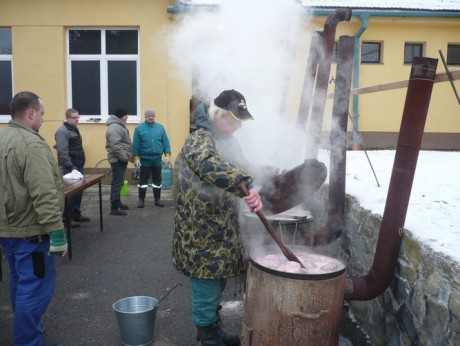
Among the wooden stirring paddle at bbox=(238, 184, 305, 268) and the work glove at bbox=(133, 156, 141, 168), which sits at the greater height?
the wooden stirring paddle at bbox=(238, 184, 305, 268)

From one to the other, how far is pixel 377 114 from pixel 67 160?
7.89m

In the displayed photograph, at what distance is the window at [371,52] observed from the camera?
36.2 ft

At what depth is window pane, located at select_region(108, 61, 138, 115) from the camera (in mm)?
10797

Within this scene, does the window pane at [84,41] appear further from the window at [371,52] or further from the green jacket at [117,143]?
the window at [371,52]

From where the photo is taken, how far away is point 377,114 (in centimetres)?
1096

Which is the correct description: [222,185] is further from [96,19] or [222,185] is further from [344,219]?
[96,19]

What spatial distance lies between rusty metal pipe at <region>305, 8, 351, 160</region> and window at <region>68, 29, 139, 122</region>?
7.17 meters

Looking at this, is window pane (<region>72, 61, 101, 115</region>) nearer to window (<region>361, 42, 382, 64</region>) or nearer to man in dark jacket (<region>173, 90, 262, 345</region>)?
window (<region>361, 42, 382, 64</region>)

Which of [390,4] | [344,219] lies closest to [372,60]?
[390,4]

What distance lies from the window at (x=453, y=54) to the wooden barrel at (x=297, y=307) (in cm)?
1067

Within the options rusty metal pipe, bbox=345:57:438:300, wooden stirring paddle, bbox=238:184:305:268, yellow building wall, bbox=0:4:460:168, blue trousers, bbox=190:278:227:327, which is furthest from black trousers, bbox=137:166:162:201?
rusty metal pipe, bbox=345:57:438:300

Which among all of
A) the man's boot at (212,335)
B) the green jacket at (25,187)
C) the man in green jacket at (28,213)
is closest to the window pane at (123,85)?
the man in green jacket at (28,213)

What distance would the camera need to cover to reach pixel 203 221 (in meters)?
2.99

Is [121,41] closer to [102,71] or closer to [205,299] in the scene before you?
[102,71]
